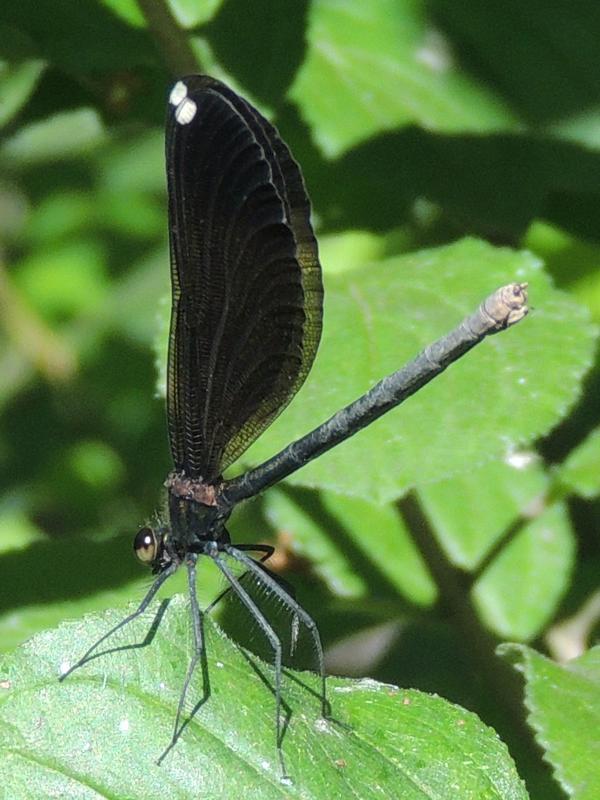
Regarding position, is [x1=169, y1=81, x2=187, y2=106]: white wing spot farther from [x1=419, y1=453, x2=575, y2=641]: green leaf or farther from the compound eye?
[x1=419, y1=453, x2=575, y2=641]: green leaf

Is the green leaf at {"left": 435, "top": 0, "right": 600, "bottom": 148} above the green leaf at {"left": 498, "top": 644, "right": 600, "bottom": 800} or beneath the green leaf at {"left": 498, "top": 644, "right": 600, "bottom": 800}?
above

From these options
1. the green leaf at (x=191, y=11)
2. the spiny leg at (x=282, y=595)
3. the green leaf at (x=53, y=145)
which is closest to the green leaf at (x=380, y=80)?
the green leaf at (x=191, y=11)

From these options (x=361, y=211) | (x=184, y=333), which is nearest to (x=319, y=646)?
(x=184, y=333)

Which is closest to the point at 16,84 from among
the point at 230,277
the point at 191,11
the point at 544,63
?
the point at 191,11

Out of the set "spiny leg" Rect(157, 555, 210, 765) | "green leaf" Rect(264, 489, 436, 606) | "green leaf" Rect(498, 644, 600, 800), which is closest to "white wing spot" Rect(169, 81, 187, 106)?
"spiny leg" Rect(157, 555, 210, 765)

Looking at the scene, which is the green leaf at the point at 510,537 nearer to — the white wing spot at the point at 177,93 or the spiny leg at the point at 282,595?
the spiny leg at the point at 282,595
